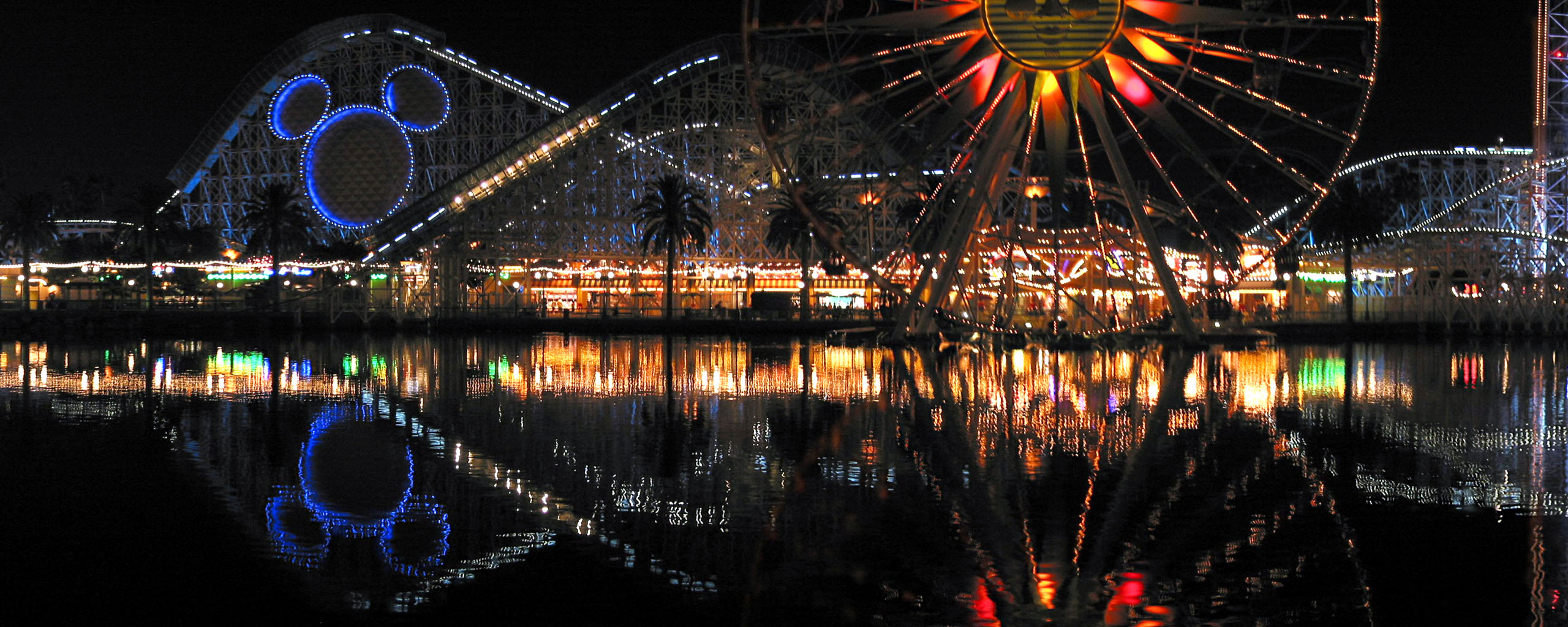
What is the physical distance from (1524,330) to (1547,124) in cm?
1557

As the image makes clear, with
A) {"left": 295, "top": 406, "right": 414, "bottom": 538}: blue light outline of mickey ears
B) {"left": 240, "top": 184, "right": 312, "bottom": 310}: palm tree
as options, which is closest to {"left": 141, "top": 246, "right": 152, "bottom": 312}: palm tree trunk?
{"left": 240, "top": 184, "right": 312, "bottom": 310}: palm tree

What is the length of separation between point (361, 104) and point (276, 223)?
28.4 ft

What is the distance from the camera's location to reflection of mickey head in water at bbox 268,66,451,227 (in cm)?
6812

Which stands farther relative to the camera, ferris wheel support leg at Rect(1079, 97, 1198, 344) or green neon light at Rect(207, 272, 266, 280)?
green neon light at Rect(207, 272, 266, 280)

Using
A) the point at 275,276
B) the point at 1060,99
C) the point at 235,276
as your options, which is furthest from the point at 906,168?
the point at 235,276

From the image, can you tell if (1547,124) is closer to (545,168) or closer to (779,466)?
(545,168)

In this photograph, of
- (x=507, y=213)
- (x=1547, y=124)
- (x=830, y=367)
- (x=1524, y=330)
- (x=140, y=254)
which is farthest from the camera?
(x=140, y=254)

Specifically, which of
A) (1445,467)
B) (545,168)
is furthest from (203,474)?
(545,168)

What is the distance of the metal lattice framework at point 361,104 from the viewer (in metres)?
67.6

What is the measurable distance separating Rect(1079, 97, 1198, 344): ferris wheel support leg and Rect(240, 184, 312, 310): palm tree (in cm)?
3680

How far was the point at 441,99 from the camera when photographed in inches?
2677

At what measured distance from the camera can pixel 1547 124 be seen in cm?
6794

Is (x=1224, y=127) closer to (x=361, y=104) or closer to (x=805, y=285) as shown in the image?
(x=805, y=285)

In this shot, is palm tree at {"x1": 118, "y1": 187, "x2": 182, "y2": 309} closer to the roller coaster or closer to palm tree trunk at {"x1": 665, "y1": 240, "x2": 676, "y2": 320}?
the roller coaster
